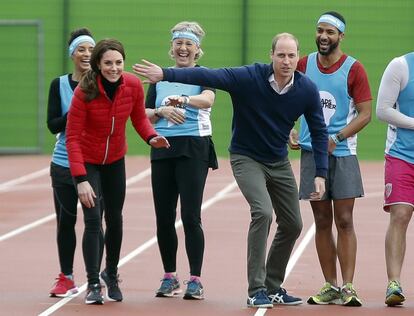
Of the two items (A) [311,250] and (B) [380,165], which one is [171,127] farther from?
(B) [380,165]

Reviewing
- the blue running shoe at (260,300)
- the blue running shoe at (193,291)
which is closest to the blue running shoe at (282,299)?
the blue running shoe at (260,300)

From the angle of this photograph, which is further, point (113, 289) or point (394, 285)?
point (113, 289)

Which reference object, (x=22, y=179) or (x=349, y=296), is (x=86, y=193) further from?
(x=22, y=179)

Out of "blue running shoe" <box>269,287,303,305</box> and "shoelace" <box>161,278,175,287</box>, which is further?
"shoelace" <box>161,278,175,287</box>

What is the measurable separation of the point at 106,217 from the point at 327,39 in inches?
84.0

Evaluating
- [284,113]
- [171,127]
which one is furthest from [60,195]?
[284,113]

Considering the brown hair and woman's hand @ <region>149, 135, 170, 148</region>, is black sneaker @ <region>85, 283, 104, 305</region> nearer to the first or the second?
woman's hand @ <region>149, 135, 170, 148</region>

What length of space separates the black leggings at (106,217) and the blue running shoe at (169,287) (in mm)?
474

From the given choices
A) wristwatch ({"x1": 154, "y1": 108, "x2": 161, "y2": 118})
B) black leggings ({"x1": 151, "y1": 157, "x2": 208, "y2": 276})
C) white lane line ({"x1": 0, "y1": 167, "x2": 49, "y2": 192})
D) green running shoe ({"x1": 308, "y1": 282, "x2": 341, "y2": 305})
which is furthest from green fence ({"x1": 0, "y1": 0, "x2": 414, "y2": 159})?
green running shoe ({"x1": 308, "y1": 282, "x2": 341, "y2": 305})

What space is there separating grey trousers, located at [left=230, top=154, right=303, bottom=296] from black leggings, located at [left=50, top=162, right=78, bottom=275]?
1.31m

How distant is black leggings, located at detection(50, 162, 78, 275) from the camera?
10.1 m

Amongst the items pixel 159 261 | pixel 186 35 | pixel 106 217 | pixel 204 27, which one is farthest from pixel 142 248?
pixel 204 27

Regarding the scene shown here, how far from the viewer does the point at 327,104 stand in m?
9.88

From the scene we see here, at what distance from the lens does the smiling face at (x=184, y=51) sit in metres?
10.1
